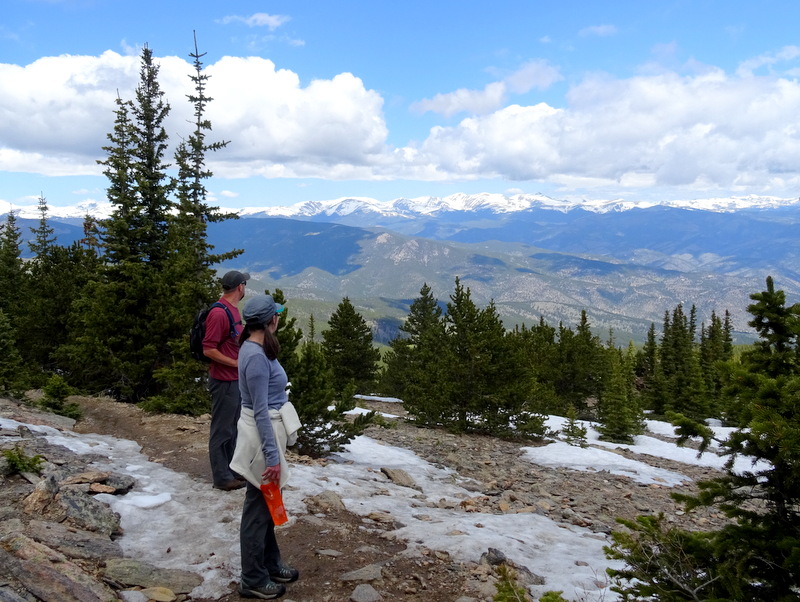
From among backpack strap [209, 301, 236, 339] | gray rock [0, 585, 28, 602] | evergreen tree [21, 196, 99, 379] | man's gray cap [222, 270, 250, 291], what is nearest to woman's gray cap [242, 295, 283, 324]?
man's gray cap [222, 270, 250, 291]

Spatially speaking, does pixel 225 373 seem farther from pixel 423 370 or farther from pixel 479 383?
pixel 423 370

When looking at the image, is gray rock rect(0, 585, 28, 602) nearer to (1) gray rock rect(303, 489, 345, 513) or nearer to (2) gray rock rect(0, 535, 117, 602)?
(2) gray rock rect(0, 535, 117, 602)

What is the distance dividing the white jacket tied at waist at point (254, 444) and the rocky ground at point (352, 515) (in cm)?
133

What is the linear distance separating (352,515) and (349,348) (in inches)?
1048

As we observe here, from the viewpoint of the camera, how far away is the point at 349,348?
112ft

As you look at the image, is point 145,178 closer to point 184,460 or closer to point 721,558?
point 184,460

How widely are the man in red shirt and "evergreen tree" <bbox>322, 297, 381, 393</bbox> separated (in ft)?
81.9

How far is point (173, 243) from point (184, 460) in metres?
8.66

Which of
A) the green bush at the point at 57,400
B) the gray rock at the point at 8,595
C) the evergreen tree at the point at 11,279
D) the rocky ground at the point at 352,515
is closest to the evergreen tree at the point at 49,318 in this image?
the evergreen tree at the point at 11,279

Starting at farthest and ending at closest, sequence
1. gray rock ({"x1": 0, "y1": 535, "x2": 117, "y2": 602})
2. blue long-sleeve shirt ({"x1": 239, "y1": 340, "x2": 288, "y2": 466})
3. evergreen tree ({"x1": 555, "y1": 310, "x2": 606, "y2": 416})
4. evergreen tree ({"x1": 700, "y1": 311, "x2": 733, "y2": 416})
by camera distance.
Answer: evergreen tree ({"x1": 700, "y1": 311, "x2": 733, "y2": 416}) < evergreen tree ({"x1": 555, "y1": 310, "x2": 606, "y2": 416}) < blue long-sleeve shirt ({"x1": 239, "y1": 340, "x2": 288, "y2": 466}) < gray rock ({"x1": 0, "y1": 535, "x2": 117, "y2": 602})

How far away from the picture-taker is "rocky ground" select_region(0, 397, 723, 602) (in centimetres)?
517

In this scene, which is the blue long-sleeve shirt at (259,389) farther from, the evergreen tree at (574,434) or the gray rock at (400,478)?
the evergreen tree at (574,434)

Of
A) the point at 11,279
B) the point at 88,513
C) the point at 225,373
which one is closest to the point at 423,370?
the point at 225,373

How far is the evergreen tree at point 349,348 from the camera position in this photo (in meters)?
33.8
